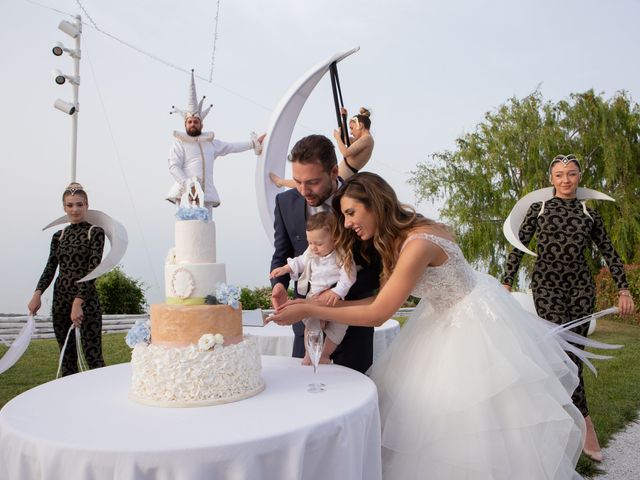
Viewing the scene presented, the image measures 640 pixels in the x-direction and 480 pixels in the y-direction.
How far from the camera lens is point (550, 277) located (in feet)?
15.9

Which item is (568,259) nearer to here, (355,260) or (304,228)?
(355,260)

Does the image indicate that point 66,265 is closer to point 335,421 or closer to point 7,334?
point 335,421

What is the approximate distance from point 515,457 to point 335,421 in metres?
1.17

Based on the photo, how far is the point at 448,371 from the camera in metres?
2.88

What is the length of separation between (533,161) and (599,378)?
475 inches

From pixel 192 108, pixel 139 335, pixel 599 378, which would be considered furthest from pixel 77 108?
pixel 599 378

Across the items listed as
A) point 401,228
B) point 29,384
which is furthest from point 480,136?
point 401,228

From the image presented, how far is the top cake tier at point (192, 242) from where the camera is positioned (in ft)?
8.52

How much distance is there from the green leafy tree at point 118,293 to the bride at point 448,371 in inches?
457

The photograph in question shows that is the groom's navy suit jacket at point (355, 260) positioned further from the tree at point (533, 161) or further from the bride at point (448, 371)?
the tree at point (533, 161)

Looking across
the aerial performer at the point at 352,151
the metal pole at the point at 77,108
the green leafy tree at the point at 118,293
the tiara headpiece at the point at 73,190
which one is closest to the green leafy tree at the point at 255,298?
the green leafy tree at the point at 118,293

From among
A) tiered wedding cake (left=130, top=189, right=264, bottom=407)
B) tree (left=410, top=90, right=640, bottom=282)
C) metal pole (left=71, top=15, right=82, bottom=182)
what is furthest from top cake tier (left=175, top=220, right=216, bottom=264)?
tree (left=410, top=90, right=640, bottom=282)

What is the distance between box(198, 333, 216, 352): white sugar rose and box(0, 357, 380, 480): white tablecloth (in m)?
0.25

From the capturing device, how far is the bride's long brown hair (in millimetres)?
2941
